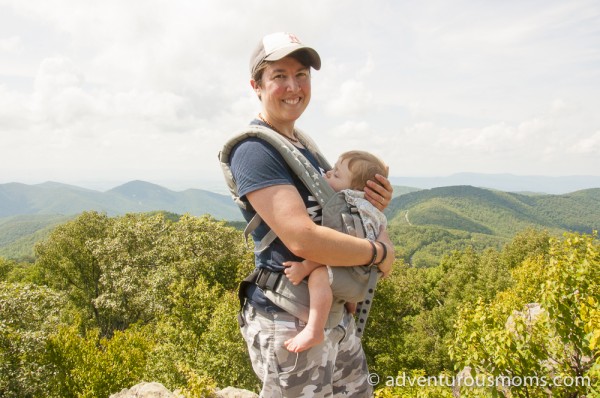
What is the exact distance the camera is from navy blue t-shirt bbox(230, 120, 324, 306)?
260 centimetres

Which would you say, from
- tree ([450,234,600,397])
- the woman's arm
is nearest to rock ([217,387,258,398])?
tree ([450,234,600,397])

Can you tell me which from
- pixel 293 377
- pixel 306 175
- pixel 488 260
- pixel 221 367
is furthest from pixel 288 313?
pixel 488 260

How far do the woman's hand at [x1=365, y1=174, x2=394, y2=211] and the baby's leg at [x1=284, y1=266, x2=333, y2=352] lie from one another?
97 centimetres

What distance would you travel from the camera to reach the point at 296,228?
8.18 feet

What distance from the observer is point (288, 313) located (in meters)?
2.85

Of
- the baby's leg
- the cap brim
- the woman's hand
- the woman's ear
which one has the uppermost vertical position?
the cap brim

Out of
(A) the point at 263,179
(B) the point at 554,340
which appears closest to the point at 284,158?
(A) the point at 263,179

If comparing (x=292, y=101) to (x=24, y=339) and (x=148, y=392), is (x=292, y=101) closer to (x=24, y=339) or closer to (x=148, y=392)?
(x=148, y=392)

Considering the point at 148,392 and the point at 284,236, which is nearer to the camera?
the point at 284,236

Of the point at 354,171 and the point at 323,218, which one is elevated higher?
the point at 354,171

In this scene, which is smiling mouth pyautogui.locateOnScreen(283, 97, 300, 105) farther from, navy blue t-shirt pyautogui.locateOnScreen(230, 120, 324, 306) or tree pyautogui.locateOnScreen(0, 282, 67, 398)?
tree pyautogui.locateOnScreen(0, 282, 67, 398)

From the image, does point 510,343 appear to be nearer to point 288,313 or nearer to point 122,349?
point 288,313

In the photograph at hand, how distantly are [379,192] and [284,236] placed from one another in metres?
1.29

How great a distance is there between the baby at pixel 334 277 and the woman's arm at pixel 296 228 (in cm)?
16
